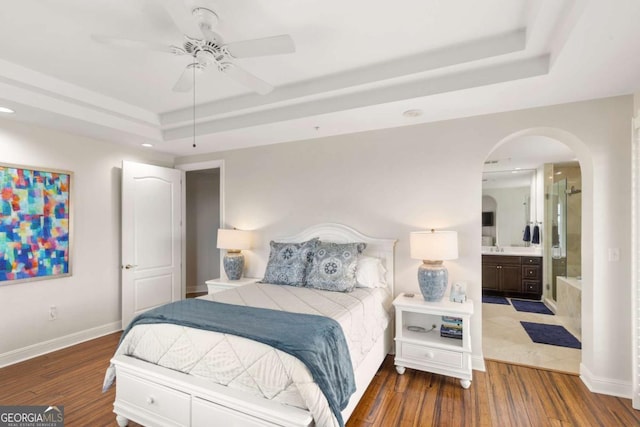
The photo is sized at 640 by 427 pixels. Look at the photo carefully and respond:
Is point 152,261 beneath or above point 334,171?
beneath

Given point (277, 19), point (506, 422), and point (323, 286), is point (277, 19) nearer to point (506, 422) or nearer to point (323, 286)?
point (323, 286)

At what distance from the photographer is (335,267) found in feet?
9.84

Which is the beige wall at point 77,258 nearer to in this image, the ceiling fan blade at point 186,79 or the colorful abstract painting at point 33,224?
Answer: the colorful abstract painting at point 33,224

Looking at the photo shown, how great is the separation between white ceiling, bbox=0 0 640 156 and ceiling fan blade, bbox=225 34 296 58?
0.90ft

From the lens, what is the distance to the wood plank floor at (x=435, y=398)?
2.17 meters

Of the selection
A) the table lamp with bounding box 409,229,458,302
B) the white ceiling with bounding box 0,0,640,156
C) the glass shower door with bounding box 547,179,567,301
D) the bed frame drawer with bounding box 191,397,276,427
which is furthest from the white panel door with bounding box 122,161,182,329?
the glass shower door with bounding box 547,179,567,301

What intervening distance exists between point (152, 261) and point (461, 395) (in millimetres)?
3792

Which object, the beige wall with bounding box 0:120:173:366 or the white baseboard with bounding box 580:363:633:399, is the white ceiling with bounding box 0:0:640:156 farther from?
the white baseboard with bounding box 580:363:633:399

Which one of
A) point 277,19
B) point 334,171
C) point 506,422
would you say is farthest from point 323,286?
point 277,19

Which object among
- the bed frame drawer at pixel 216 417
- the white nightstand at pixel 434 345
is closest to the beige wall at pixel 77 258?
the bed frame drawer at pixel 216 417

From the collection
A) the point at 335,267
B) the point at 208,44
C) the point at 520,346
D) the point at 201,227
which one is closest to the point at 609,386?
the point at 520,346

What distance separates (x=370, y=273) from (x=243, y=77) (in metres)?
2.05

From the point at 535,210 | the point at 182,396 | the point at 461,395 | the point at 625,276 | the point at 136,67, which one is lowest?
the point at 461,395

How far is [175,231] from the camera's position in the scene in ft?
14.7
